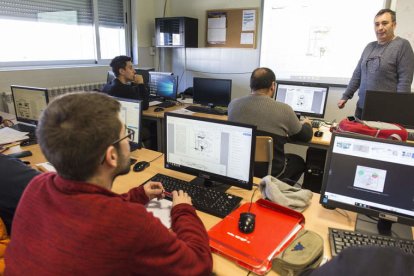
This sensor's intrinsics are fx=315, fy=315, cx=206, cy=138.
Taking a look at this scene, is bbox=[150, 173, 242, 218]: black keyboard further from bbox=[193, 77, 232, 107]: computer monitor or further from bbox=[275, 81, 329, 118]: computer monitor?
bbox=[193, 77, 232, 107]: computer monitor

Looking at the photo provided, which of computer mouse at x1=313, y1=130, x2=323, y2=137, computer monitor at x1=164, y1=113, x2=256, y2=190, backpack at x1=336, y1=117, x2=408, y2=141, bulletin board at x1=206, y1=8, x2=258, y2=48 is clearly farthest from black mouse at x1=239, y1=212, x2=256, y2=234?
bulletin board at x1=206, y1=8, x2=258, y2=48

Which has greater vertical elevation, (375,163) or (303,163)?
(375,163)

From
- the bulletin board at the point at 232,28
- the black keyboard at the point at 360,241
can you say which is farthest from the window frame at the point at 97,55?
the black keyboard at the point at 360,241

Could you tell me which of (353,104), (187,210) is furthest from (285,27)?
(187,210)

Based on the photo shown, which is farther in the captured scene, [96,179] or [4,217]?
[4,217]

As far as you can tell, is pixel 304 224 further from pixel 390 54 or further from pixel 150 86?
pixel 150 86

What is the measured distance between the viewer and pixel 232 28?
4594mm

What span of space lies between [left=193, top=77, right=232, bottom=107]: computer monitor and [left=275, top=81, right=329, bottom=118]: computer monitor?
699 mm

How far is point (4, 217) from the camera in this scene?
1339 millimetres

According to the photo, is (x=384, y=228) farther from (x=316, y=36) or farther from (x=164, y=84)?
(x=164, y=84)

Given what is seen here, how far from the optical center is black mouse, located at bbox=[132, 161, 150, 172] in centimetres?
189

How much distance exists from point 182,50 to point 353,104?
2802 millimetres

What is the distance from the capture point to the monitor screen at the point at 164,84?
4160 millimetres

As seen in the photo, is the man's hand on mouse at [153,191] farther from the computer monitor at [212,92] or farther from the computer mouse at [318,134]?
the computer monitor at [212,92]
